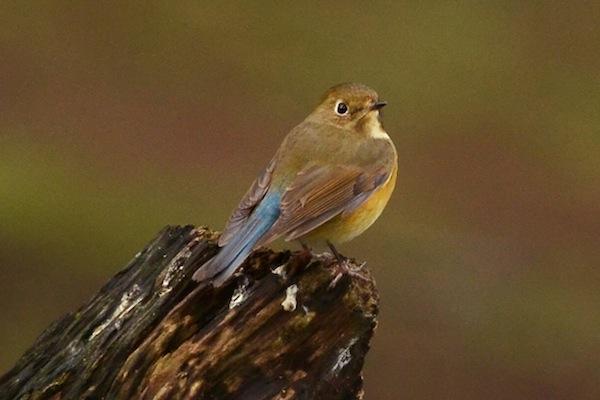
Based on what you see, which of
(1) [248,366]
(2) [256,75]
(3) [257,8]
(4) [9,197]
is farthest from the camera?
(3) [257,8]

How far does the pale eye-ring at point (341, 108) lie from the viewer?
12.2 meters

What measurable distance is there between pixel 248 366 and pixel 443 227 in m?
20.6

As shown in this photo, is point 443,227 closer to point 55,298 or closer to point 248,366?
point 55,298

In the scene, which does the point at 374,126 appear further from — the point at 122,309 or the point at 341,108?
the point at 122,309

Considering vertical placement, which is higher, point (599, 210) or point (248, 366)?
point (599, 210)

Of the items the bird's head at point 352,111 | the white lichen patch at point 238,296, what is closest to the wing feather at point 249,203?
the white lichen patch at point 238,296

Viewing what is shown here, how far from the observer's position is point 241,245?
9805 millimetres

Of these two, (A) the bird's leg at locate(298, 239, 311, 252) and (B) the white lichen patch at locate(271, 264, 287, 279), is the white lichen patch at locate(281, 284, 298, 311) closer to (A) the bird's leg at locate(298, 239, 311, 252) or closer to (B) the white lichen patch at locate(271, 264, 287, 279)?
(B) the white lichen patch at locate(271, 264, 287, 279)

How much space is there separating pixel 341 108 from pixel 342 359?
3246mm

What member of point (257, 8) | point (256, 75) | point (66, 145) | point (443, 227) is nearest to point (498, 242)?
point (443, 227)

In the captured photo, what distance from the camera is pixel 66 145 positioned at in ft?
101

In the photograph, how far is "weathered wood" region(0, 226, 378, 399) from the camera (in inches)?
355

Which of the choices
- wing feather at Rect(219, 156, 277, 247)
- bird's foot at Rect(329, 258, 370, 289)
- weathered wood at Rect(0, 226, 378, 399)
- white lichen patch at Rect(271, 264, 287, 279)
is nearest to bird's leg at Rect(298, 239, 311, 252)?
wing feather at Rect(219, 156, 277, 247)

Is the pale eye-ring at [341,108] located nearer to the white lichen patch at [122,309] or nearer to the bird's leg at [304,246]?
the bird's leg at [304,246]
